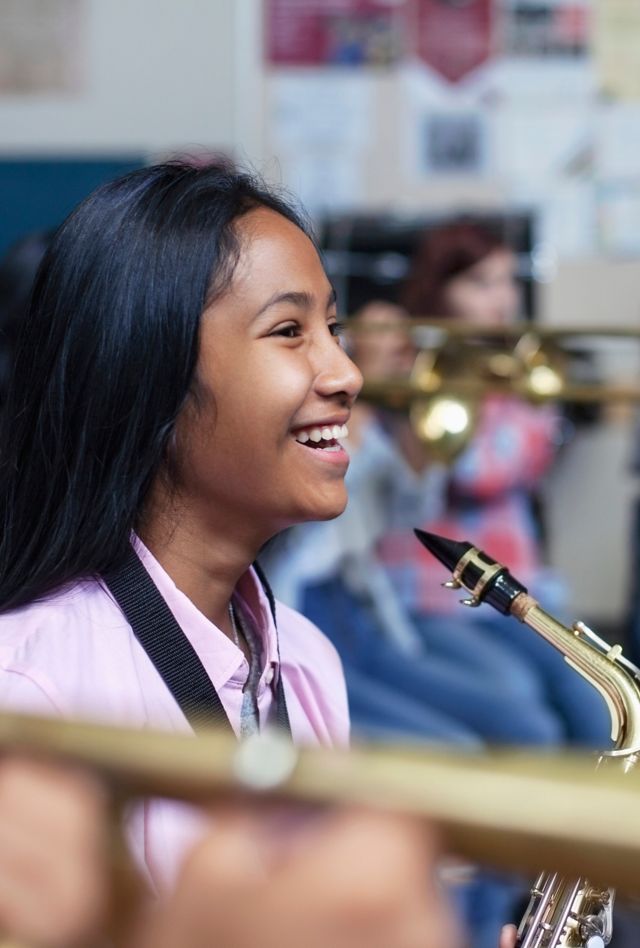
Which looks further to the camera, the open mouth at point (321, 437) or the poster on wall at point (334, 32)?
the poster on wall at point (334, 32)

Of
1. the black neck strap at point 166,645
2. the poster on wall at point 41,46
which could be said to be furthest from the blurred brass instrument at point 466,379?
the black neck strap at point 166,645

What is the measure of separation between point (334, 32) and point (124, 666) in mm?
2382

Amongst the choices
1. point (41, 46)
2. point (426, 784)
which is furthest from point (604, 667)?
point (41, 46)

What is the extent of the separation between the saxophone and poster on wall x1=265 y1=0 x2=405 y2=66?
2.20 m

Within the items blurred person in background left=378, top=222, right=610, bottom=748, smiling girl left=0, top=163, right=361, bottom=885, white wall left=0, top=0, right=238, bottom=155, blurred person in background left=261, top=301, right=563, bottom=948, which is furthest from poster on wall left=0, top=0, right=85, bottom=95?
smiling girl left=0, top=163, right=361, bottom=885

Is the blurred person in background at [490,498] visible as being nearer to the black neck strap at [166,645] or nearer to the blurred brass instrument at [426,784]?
the black neck strap at [166,645]

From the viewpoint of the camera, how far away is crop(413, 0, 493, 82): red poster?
288cm

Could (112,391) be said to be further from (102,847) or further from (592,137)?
(592,137)

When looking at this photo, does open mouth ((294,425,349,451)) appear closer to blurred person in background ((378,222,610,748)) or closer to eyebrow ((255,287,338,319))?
eyebrow ((255,287,338,319))

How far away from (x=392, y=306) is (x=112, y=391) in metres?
2.04

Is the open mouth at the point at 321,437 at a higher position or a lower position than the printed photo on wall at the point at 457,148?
lower

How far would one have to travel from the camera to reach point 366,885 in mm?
348

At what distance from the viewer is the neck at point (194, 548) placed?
0.92m

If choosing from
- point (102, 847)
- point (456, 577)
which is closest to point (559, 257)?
point (456, 577)
